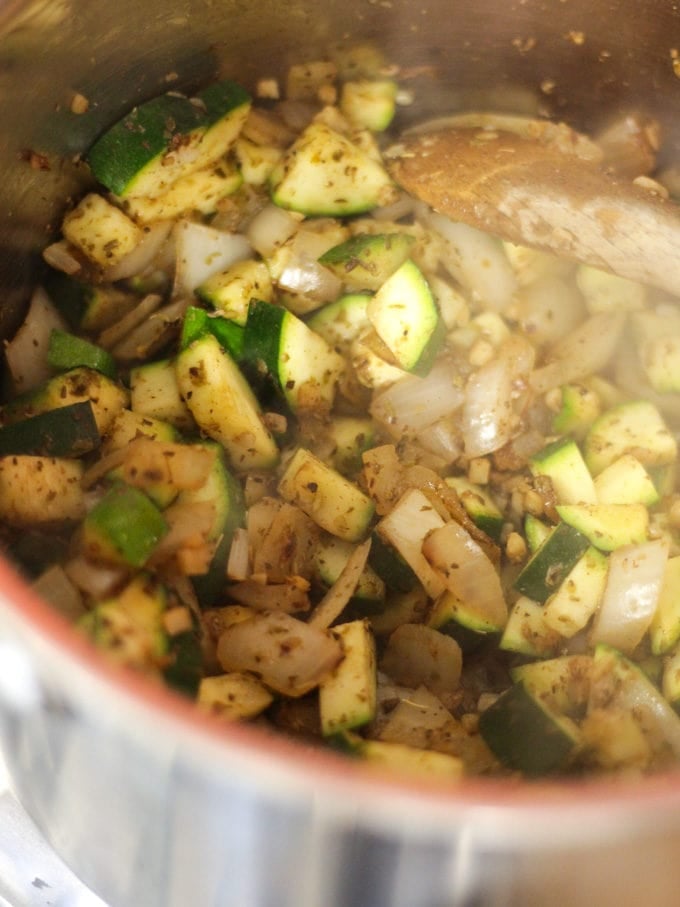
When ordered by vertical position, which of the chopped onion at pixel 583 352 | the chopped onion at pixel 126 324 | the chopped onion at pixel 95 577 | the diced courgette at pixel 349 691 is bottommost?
the chopped onion at pixel 583 352

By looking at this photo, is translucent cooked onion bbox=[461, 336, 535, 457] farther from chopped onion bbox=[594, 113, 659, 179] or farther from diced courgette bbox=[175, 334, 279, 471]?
chopped onion bbox=[594, 113, 659, 179]

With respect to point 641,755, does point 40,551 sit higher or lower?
higher

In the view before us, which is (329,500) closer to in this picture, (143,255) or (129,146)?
(143,255)

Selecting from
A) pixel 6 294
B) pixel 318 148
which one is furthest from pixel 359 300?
pixel 6 294

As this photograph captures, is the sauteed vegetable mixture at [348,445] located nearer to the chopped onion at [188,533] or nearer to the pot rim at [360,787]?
the chopped onion at [188,533]

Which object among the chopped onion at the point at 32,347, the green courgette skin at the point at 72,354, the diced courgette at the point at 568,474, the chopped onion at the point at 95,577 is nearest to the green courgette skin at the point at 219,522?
the chopped onion at the point at 95,577

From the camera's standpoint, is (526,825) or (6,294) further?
(6,294)

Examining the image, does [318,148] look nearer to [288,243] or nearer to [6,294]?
[288,243]

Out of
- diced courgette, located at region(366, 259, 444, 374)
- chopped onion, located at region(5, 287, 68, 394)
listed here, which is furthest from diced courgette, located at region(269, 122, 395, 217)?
chopped onion, located at region(5, 287, 68, 394)
